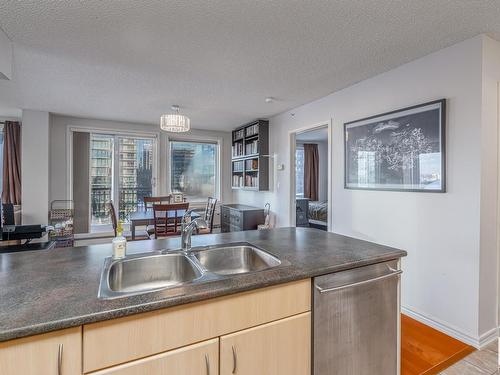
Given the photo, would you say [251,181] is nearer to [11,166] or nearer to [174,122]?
[174,122]

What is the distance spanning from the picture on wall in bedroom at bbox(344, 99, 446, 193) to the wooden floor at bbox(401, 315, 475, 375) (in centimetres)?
119

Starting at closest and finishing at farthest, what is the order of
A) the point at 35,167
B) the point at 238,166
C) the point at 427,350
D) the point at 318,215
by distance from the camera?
the point at 427,350, the point at 35,167, the point at 238,166, the point at 318,215

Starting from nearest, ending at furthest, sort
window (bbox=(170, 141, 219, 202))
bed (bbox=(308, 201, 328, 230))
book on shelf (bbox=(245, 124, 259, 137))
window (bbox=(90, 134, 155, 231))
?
book on shelf (bbox=(245, 124, 259, 137)) → window (bbox=(90, 134, 155, 231)) → window (bbox=(170, 141, 219, 202)) → bed (bbox=(308, 201, 328, 230))

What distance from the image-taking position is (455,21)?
6.05ft

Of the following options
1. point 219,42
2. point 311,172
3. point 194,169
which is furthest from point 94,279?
point 311,172

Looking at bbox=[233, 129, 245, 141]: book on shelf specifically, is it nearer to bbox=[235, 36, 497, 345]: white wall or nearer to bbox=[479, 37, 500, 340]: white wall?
bbox=[235, 36, 497, 345]: white wall

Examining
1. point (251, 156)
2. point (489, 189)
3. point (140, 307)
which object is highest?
point (251, 156)

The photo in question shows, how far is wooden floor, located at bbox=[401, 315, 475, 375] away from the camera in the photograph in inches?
70.2

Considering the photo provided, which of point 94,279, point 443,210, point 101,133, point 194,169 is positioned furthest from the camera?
point 194,169

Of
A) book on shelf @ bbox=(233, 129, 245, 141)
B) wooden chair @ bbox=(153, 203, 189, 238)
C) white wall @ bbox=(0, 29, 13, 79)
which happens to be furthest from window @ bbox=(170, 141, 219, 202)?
white wall @ bbox=(0, 29, 13, 79)

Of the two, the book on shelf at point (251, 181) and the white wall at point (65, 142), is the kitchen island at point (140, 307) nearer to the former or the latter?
the book on shelf at point (251, 181)

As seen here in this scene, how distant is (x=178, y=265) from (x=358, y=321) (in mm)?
994

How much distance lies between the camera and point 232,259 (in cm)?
164

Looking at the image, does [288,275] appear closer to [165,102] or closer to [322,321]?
[322,321]
